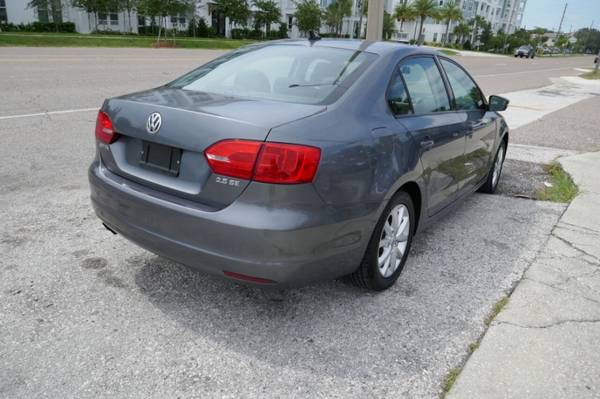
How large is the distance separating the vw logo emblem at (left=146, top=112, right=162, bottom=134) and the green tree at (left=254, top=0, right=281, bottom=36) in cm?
5178

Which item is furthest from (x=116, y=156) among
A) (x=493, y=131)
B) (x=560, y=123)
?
(x=560, y=123)

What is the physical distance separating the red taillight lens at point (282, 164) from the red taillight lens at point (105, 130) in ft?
3.60

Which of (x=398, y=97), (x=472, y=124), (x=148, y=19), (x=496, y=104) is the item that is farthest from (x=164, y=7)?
(x=398, y=97)

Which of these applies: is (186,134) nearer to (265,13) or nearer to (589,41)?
(265,13)

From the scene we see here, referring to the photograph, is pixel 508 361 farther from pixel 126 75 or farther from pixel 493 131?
pixel 126 75

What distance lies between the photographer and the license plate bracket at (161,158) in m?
2.65

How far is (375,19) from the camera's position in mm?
7457

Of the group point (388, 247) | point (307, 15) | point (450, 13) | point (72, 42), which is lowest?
point (72, 42)

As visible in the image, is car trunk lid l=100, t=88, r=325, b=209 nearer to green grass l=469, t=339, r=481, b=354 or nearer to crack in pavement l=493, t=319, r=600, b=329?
green grass l=469, t=339, r=481, b=354

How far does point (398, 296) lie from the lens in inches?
130

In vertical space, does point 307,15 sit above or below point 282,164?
above

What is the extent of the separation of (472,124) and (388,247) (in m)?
1.66

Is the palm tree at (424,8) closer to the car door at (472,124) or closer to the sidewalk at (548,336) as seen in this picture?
the car door at (472,124)

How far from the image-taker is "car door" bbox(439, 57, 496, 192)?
4.20 m
